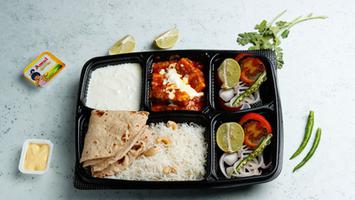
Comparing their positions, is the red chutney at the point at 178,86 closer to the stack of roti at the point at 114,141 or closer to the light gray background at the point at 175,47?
the stack of roti at the point at 114,141

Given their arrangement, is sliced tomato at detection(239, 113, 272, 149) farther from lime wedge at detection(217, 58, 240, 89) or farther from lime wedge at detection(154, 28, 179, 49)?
lime wedge at detection(154, 28, 179, 49)

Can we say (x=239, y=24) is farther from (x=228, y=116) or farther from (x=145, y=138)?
(x=145, y=138)

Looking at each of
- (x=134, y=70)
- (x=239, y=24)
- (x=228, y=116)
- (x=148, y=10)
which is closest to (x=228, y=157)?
(x=228, y=116)

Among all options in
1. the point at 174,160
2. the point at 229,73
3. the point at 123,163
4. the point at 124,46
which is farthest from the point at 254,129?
the point at 124,46

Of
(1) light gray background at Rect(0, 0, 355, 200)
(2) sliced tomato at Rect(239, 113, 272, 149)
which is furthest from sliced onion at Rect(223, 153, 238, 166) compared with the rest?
(1) light gray background at Rect(0, 0, 355, 200)

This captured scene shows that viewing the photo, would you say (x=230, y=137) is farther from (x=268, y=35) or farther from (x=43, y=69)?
(x=43, y=69)

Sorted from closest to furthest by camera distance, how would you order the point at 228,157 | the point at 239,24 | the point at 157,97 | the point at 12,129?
the point at 228,157, the point at 157,97, the point at 12,129, the point at 239,24
